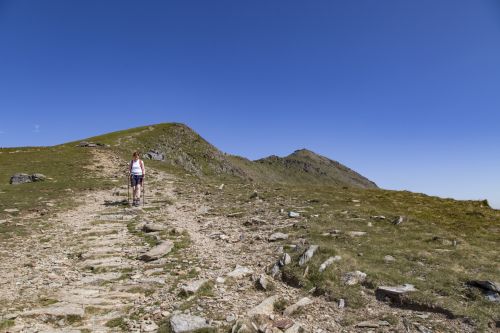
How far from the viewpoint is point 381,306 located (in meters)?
10.5

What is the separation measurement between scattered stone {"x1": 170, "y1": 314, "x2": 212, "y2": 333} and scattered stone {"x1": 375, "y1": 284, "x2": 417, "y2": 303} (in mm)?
5350

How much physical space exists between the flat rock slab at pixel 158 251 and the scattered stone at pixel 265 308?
5968mm

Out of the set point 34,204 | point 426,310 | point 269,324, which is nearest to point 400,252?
point 426,310

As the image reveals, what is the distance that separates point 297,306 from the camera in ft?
34.1

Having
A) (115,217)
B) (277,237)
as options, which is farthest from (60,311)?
(115,217)

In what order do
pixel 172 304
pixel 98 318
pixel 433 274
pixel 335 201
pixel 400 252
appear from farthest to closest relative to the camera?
pixel 335 201 → pixel 400 252 → pixel 433 274 → pixel 172 304 → pixel 98 318

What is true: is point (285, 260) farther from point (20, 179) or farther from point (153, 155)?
point (153, 155)

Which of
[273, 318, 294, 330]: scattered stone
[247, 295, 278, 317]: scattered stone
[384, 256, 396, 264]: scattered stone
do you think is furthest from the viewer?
[384, 256, 396, 264]: scattered stone

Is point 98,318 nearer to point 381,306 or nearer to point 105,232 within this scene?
point 381,306

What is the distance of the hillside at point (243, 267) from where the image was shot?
9.68 meters

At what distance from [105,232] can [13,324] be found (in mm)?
10088

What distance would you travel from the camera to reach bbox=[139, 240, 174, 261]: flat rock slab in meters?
14.7

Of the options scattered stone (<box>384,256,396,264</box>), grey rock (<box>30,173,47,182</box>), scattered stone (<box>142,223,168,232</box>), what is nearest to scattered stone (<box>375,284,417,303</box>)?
scattered stone (<box>384,256,396,264</box>)

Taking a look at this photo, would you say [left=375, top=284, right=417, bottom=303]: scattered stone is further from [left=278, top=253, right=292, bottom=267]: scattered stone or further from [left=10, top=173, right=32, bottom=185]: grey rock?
[left=10, top=173, right=32, bottom=185]: grey rock
